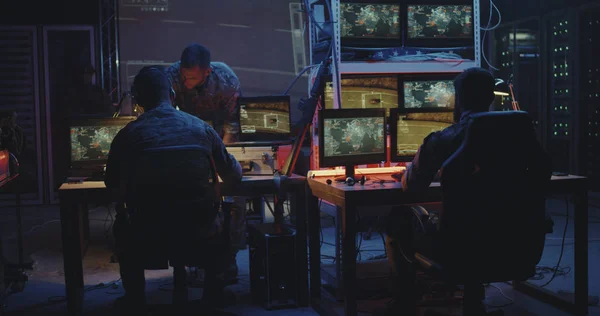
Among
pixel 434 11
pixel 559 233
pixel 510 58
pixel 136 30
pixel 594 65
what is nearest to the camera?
pixel 434 11

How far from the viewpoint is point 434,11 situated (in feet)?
14.1

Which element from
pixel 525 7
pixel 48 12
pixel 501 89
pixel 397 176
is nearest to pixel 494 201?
pixel 397 176

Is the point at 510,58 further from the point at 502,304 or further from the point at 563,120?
the point at 502,304

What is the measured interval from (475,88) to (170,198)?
5.12 ft

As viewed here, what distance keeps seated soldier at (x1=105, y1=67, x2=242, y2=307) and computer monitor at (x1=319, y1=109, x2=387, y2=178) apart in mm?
684

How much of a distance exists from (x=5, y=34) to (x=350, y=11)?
235 inches

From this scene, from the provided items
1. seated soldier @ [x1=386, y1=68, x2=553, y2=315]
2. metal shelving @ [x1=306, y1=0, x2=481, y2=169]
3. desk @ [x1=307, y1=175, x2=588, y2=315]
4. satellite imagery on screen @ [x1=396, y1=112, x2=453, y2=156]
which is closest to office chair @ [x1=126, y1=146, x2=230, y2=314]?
desk @ [x1=307, y1=175, x2=588, y2=315]

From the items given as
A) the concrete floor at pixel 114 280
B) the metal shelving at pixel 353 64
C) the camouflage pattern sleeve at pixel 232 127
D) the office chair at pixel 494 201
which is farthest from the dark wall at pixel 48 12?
the office chair at pixel 494 201

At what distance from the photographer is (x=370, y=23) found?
4.19m

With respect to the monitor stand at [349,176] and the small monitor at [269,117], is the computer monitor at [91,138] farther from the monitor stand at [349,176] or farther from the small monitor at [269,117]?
the monitor stand at [349,176]

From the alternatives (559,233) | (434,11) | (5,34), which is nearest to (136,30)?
(5,34)

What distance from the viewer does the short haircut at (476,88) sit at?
10.0ft

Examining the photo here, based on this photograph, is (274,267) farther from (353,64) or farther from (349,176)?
(353,64)

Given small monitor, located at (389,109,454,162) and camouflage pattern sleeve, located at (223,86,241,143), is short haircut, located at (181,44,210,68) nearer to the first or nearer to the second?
camouflage pattern sleeve, located at (223,86,241,143)
